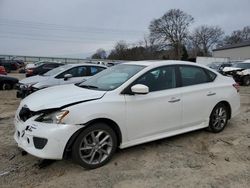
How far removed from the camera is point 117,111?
475 cm

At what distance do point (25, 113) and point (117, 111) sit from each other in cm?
137

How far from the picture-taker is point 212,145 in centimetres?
576

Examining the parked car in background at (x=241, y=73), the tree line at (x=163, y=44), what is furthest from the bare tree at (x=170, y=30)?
the parked car in background at (x=241, y=73)

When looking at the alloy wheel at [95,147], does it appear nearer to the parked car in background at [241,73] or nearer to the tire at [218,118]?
the tire at [218,118]

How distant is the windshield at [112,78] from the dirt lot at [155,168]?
114 cm

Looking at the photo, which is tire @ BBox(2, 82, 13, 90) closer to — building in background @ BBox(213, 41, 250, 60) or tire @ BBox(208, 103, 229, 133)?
tire @ BBox(208, 103, 229, 133)

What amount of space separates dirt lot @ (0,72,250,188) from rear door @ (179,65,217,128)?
17.6 inches

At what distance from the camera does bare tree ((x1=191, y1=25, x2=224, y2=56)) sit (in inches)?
3012

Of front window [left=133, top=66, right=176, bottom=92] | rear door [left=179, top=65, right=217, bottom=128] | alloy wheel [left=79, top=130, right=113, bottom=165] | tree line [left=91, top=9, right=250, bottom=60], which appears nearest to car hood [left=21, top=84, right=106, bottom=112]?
alloy wheel [left=79, top=130, right=113, bottom=165]

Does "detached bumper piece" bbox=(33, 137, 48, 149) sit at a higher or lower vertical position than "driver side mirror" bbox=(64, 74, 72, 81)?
lower

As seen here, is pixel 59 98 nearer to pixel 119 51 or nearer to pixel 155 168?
pixel 155 168

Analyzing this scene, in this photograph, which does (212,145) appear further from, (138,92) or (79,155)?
(79,155)

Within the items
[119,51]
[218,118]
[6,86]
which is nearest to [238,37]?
[119,51]

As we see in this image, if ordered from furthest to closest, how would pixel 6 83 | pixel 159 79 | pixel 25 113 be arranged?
pixel 6 83 → pixel 159 79 → pixel 25 113
